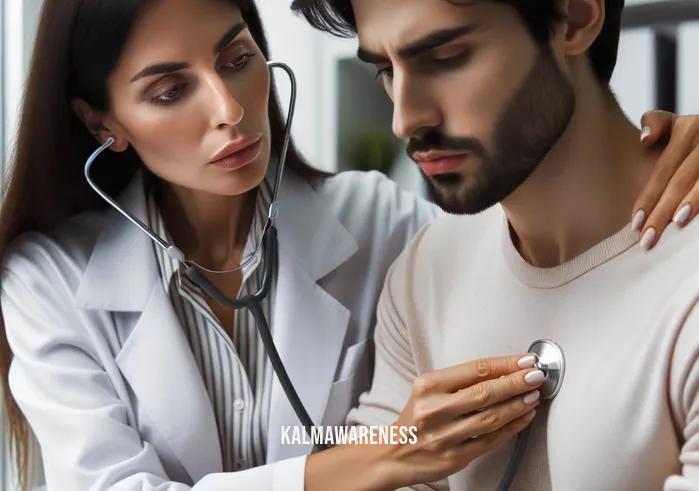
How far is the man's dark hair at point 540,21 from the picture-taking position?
0.65 metres

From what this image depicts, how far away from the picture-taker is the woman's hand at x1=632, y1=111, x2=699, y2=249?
0.65m

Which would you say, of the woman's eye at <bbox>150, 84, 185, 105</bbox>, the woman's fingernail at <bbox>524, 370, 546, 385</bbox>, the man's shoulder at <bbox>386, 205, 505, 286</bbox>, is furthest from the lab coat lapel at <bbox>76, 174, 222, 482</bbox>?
the woman's fingernail at <bbox>524, 370, 546, 385</bbox>

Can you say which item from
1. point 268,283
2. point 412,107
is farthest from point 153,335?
point 412,107

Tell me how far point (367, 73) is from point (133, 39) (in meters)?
0.22

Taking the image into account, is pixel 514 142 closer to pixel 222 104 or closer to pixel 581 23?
pixel 581 23

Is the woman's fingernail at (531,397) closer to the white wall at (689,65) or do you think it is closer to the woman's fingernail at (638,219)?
the woman's fingernail at (638,219)

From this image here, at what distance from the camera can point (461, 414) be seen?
708 millimetres

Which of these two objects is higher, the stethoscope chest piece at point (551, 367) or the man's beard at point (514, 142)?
the man's beard at point (514, 142)

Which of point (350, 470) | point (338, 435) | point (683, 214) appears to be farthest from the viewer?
point (338, 435)

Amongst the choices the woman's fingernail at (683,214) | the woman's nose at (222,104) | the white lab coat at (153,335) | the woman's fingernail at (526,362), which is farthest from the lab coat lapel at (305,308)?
the woman's fingernail at (683,214)

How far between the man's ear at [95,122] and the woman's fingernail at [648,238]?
519 millimetres

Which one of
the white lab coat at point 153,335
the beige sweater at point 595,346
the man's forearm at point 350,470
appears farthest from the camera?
the white lab coat at point 153,335

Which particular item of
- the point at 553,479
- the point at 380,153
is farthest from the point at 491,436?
the point at 380,153

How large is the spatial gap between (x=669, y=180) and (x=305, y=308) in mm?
390
